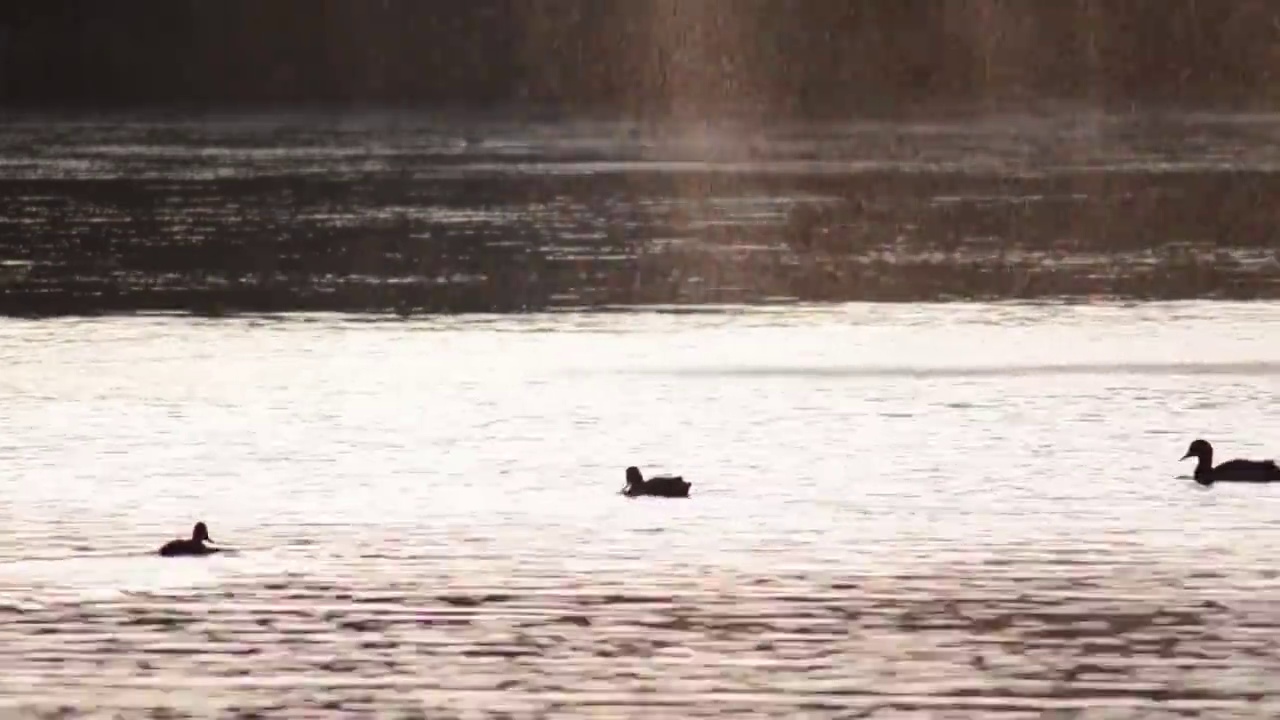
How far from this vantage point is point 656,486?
2175 centimetres

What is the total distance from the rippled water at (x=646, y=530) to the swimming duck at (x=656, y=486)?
0.12 meters

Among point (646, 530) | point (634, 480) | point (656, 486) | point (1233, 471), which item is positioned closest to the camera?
point (646, 530)

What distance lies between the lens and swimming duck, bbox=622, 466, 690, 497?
71.4 ft

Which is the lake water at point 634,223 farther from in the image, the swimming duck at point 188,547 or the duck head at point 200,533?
the swimming duck at point 188,547

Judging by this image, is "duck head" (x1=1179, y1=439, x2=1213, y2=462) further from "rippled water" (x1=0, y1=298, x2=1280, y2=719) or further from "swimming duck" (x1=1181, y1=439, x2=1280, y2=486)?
"rippled water" (x1=0, y1=298, x2=1280, y2=719)

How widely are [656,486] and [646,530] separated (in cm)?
127

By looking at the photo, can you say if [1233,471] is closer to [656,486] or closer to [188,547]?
[656,486]

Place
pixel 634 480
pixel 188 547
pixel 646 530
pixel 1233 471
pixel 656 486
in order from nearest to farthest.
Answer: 1. pixel 188 547
2. pixel 646 530
3. pixel 656 486
4. pixel 634 480
5. pixel 1233 471

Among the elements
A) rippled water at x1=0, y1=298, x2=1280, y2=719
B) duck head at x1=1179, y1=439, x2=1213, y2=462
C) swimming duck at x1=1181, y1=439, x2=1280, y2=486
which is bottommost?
rippled water at x1=0, y1=298, x2=1280, y2=719

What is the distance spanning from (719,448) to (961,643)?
8.51 m

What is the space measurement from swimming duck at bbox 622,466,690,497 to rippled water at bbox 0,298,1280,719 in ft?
0.39

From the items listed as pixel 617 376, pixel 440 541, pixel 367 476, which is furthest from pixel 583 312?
pixel 440 541

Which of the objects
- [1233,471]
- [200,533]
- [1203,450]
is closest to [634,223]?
[1203,450]

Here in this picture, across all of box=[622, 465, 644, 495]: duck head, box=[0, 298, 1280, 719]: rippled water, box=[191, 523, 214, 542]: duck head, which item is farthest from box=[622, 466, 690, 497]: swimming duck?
box=[191, 523, 214, 542]: duck head
